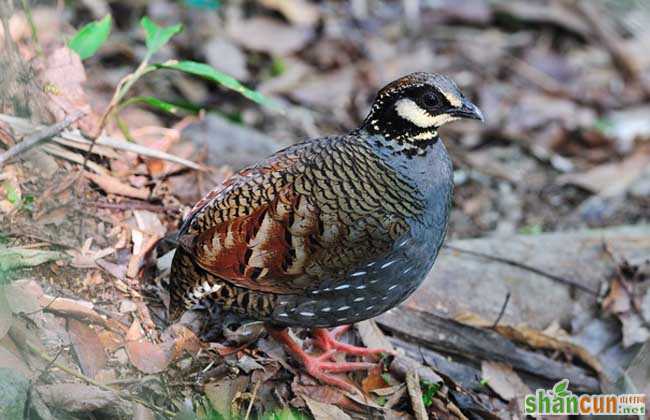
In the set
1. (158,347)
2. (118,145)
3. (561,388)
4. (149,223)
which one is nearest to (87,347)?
(158,347)

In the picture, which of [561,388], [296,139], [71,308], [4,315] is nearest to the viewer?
[4,315]

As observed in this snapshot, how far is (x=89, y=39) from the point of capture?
508 centimetres

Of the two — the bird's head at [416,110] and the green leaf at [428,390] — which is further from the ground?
the bird's head at [416,110]

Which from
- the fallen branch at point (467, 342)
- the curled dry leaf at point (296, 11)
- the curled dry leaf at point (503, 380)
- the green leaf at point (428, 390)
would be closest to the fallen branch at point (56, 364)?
the green leaf at point (428, 390)

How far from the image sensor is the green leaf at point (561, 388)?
16.0 feet

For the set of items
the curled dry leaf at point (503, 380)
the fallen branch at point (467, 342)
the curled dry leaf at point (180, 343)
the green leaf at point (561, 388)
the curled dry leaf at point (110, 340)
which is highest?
the curled dry leaf at point (110, 340)

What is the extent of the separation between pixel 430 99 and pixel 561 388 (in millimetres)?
1930

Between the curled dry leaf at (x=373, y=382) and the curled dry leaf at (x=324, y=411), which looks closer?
the curled dry leaf at (x=324, y=411)

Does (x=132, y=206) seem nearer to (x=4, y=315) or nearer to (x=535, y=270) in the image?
(x=4, y=315)

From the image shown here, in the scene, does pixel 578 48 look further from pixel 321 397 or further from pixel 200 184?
pixel 321 397

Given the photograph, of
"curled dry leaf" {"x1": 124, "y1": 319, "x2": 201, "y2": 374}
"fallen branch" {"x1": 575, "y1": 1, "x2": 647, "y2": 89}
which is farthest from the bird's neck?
"fallen branch" {"x1": 575, "y1": 1, "x2": 647, "y2": 89}

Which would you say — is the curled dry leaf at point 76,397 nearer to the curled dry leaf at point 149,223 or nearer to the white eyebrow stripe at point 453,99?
the curled dry leaf at point 149,223

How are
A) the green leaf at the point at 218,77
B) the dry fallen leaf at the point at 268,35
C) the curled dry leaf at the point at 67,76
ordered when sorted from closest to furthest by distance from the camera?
the green leaf at the point at 218,77, the curled dry leaf at the point at 67,76, the dry fallen leaf at the point at 268,35

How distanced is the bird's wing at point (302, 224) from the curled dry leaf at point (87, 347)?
576 millimetres
